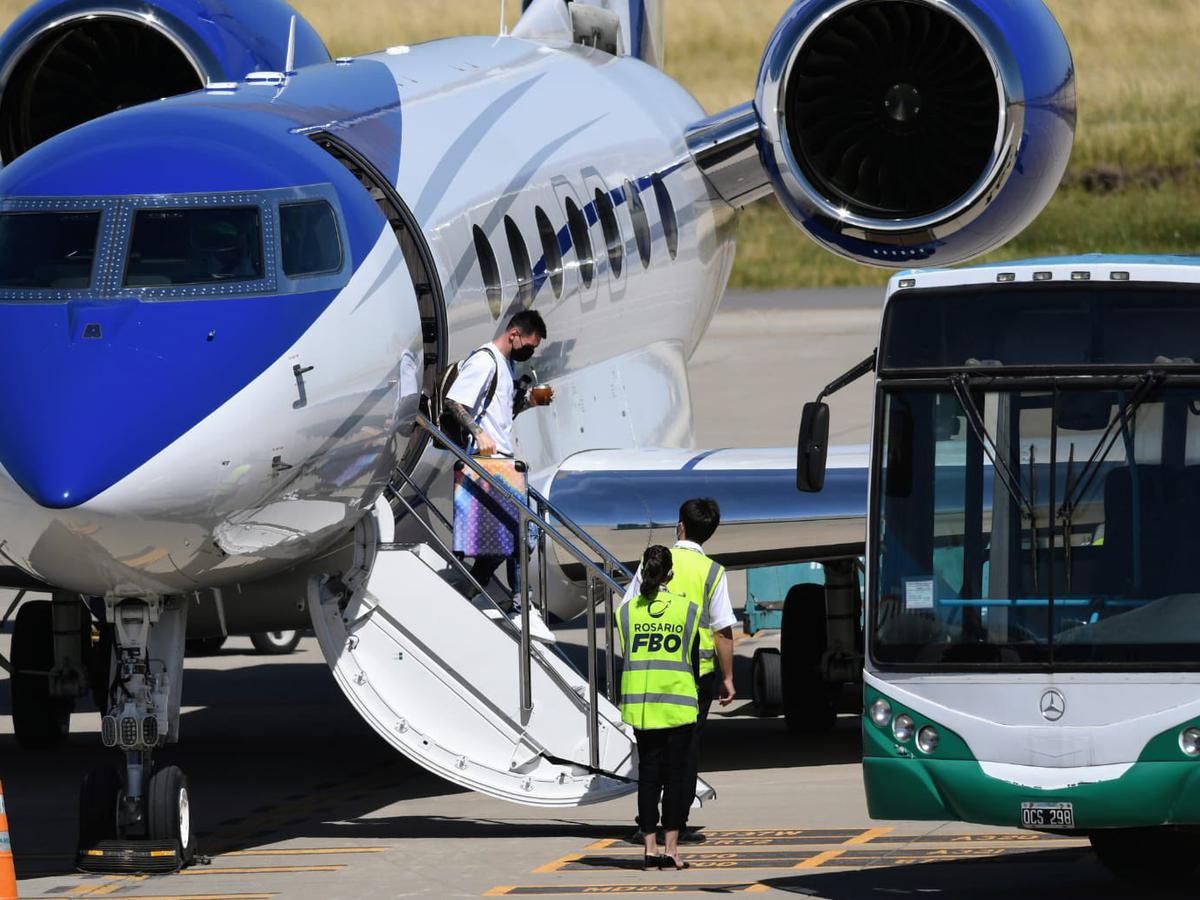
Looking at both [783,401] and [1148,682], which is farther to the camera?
[783,401]

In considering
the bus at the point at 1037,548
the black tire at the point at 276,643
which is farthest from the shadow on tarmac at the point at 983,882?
the black tire at the point at 276,643

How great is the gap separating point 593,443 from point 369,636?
4.34 meters

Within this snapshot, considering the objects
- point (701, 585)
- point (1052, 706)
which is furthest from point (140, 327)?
point (1052, 706)

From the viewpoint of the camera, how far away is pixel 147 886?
11711 mm

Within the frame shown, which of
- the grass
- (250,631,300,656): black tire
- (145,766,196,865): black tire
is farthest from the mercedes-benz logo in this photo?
the grass

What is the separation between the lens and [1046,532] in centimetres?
1071

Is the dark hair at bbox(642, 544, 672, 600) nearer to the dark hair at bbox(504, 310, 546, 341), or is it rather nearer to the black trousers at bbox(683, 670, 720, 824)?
the black trousers at bbox(683, 670, 720, 824)

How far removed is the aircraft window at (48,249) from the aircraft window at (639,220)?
7.46 m

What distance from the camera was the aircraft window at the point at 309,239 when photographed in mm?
12492

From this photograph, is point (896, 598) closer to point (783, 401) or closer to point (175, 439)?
point (175, 439)

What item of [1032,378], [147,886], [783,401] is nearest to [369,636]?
[147,886]

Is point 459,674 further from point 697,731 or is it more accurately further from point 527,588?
point 697,731

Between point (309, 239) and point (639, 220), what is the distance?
6.91 metres

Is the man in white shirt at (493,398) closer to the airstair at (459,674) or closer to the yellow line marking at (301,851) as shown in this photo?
the airstair at (459,674)
